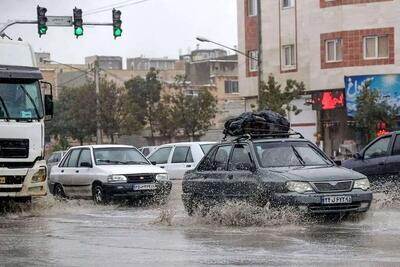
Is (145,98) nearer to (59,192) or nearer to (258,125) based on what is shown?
(59,192)

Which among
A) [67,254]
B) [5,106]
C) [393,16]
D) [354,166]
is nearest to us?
[67,254]

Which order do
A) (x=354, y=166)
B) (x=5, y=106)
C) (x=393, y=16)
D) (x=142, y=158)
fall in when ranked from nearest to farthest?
(x=5, y=106)
(x=354, y=166)
(x=142, y=158)
(x=393, y=16)

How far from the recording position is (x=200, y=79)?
85.2 m

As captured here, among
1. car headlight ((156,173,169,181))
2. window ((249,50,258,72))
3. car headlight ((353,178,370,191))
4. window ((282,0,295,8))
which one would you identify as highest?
window ((282,0,295,8))

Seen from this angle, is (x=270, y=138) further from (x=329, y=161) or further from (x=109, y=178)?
(x=109, y=178)

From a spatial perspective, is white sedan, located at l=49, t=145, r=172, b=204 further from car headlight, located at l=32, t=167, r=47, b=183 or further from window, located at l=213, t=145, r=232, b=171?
window, located at l=213, t=145, r=232, b=171

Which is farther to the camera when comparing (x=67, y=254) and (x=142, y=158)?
(x=142, y=158)

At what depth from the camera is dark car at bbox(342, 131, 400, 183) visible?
17.4 metres

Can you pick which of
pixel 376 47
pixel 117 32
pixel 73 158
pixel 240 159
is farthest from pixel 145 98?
pixel 240 159

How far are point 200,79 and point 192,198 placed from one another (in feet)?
230

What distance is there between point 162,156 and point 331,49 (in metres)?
17.9

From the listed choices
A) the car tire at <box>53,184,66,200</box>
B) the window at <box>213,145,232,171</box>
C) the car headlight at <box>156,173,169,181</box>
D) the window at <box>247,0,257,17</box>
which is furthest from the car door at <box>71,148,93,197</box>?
the window at <box>247,0,257,17</box>

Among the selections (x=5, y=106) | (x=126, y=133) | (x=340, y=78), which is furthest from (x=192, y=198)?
(x=126, y=133)

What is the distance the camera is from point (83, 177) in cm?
2064
